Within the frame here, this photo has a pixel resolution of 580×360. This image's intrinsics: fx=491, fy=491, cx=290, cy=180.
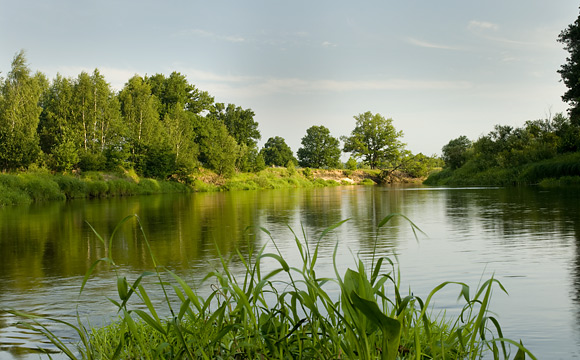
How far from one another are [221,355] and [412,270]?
368cm

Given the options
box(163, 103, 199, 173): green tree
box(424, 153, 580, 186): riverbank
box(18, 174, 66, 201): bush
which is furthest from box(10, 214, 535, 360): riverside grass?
box(163, 103, 199, 173): green tree

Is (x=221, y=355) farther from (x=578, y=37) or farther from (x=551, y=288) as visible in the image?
(x=578, y=37)

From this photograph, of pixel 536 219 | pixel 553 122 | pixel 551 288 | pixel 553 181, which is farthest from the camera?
pixel 553 122

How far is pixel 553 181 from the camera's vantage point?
1153 inches

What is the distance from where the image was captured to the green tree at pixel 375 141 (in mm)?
72894

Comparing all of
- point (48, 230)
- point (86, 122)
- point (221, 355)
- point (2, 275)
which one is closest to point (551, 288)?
point (221, 355)

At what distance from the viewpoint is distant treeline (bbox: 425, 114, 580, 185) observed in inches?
1209

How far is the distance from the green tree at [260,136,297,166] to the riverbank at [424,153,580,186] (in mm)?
39691

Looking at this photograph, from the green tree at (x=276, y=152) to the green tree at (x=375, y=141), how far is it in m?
11.2

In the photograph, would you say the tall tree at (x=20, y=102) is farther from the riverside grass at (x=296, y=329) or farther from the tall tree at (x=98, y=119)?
the riverside grass at (x=296, y=329)

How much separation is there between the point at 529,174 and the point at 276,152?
52251 mm

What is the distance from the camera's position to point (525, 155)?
35188 millimetres

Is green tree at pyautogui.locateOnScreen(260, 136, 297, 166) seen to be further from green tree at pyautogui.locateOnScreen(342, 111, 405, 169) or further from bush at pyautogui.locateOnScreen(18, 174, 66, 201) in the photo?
bush at pyautogui.locateOnScreen(18, 174, 66, 201)

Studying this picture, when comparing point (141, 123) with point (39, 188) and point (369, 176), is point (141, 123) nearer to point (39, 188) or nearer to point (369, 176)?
point (39, 188)
